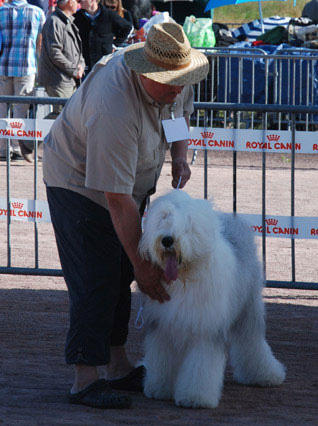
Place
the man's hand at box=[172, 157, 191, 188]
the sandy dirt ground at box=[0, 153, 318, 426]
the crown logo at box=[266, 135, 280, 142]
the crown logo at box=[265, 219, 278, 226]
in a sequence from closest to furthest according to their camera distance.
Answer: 1. the sandy dirt ground at box=[0, 153, 318, 426]
2. the man's hand at box=[172, 157, 191, 188]
3. the crown logo at box=[266, 135, 280, 142]
4. the crown logo at box=[265, 219, 278, 226]

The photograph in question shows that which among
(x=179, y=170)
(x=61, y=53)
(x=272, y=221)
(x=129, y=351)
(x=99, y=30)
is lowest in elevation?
(x=129, y=351)

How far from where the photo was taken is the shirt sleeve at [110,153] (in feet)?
11.4

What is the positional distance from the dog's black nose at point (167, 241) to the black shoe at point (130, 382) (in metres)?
1.12

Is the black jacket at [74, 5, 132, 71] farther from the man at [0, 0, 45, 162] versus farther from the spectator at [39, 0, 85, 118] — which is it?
the man at [0, 0, 45, 162]

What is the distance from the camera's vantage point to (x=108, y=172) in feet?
11.5

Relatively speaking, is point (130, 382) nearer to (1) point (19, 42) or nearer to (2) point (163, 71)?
(2) point (163, 71)

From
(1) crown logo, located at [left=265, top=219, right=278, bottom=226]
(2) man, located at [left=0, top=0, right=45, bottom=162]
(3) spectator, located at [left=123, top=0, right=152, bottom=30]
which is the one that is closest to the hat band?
(1) crown logo, located at [left=265, top=219, right=278, bottom=226]

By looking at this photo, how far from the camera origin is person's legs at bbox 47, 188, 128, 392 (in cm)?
390

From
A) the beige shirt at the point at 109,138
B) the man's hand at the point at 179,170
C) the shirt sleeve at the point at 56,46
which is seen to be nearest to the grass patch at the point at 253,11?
the shirt sleeve at the point at 56,46

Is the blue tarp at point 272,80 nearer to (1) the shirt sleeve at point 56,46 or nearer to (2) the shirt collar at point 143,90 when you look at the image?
(1) the shirt sleeve at point 56,46

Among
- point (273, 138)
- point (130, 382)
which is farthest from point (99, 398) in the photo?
point (273, 138)

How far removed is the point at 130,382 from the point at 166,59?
1.81 metres

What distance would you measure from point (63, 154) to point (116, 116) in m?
0.50

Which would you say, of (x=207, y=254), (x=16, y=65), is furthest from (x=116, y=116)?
(x=16, y=65)
